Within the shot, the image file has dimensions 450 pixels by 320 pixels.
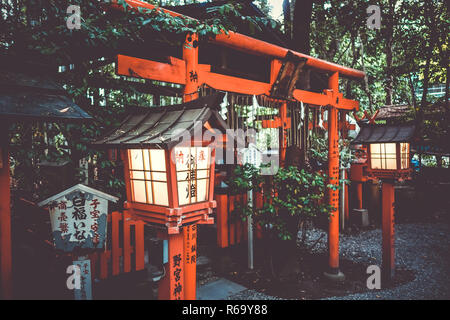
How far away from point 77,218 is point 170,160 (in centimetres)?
185

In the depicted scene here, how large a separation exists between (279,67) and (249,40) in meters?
1.15

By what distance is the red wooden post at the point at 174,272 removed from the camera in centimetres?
355

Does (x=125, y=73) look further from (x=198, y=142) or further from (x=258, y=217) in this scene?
(x=258, y=217)

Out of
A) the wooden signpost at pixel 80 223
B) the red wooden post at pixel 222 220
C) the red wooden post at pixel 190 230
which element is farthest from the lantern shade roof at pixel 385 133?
the wooden signpost at pixel 80 223

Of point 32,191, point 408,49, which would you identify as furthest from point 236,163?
point 408,49

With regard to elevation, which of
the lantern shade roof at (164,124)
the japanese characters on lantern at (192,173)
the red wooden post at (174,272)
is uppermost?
the lantern shade roof at (164,124)

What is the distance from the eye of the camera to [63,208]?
12.8 feet

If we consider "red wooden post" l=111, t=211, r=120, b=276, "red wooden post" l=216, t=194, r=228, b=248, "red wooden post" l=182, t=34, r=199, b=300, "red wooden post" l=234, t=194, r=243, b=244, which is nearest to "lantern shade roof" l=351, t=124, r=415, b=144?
"red wooden post" l=234, t=194, r=243, b=244

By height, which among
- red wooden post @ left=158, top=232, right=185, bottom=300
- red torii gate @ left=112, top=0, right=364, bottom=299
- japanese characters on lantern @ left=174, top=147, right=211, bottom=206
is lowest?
red wooden post @ left=158, top=232, right=185, bottom=300

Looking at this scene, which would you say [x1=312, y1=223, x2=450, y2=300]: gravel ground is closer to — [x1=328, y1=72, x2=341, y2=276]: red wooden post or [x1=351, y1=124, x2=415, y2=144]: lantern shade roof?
[x1=328, y1=72, x2=341, y2=276]: red wooden post

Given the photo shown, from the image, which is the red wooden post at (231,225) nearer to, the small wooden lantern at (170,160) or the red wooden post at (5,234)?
the small wooden lantern at (170,160)

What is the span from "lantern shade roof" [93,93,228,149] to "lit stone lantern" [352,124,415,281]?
18.5 feet

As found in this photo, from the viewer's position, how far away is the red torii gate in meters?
4.14

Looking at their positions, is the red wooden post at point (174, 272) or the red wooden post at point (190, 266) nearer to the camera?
the red wooden post at point (174, 272)
